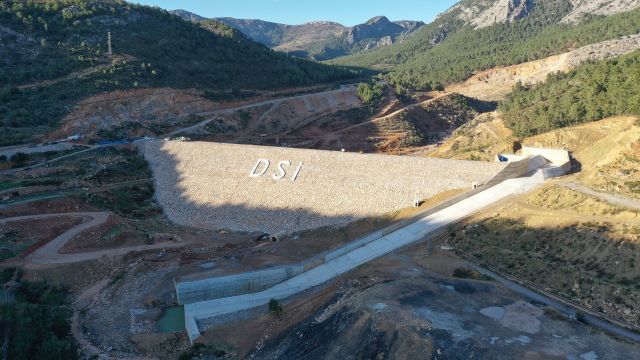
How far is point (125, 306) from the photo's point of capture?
31562 millimetres

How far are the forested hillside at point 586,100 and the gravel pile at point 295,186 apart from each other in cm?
1401

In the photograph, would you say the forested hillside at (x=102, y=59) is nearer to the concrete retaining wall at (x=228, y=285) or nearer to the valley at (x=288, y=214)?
the valley at (x=288, y=214)

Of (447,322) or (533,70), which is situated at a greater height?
(533,70)

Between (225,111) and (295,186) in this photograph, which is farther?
(225,111)

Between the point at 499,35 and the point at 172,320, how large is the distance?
138 m

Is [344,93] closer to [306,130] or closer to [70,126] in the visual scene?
[306,130]

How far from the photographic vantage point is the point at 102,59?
7394 centimetres

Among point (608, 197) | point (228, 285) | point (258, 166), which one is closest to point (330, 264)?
point (228, 285)

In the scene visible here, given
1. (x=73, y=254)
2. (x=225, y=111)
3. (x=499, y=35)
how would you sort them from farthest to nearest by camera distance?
1. (x=499, y=35)
2. (x=225, y=111)
3. (x=73, y=254)

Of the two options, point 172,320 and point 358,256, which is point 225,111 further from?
point 172,320

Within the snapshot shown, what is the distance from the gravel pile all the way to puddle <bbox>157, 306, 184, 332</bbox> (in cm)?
1307

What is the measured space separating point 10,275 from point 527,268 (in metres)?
32.6

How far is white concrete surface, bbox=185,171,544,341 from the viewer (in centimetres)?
2970

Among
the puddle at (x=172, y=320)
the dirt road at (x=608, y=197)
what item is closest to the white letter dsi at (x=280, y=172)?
the puddle at (x=172, y=320)
